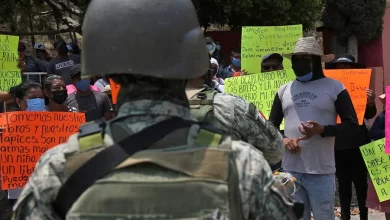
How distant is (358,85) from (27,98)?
2.89 metres

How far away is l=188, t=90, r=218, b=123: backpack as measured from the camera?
10.3ft

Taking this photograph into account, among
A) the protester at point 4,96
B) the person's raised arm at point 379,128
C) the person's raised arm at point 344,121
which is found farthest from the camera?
the person's raised arm at point 379,128

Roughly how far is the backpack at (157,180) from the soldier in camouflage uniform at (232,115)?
4.72 ft

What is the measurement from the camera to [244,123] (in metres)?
3.24

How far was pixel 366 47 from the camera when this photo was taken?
51.7 feet

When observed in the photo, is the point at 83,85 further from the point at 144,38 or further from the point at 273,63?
the point at 144,38

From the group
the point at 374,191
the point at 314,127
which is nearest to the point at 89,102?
the point at 314,127

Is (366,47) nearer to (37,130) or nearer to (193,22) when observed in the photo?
(37,130)

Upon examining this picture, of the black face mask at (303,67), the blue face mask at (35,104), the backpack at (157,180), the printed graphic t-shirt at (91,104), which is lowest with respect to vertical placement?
the printed graphic t-shirt at (91,104)

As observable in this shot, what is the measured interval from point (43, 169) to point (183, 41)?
495 millimetres

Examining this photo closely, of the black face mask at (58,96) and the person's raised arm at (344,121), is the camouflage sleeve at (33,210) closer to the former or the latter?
the person's raised arm at (344,121)

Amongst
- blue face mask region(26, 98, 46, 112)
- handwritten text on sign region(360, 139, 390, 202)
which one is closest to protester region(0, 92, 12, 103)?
blue face mask region(26, 98, 46, 112)

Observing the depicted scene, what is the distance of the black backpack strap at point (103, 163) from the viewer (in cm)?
164

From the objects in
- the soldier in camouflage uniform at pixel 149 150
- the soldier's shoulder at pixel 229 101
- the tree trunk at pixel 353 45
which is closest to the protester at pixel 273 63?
the soldier's shoulder at pixel 229 101
